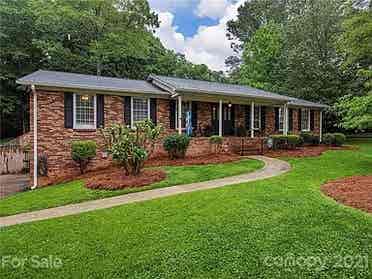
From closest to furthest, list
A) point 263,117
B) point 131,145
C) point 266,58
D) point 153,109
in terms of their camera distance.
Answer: point 131,145
point 153,109
point 263,117
point 266,58

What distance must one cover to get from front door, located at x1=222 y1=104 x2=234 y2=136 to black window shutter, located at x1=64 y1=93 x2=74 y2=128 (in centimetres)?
845

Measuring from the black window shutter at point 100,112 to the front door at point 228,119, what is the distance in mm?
7163

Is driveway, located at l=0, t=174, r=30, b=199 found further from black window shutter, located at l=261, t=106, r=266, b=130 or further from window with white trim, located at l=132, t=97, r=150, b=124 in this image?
black window shutter, located at l=261, t=106, r=266, b=130

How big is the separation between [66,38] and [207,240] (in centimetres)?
2493

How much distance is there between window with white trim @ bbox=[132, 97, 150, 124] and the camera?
14.0 m

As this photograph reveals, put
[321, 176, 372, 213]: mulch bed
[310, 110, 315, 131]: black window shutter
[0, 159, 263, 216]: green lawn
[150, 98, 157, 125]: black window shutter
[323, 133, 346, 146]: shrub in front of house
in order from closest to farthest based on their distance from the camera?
[321, 176, 372, 213]: mulch bed < [0, 159, 263, 216]: green lawn < [150, 98, 157, 125]: black window shutter < [323, 133, 346, 146]: shrub in front of house < [310, 110, 315, 131]: black window shutter

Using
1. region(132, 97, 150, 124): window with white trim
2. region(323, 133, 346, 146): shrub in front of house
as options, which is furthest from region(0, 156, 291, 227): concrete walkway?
region(323, 133, 346, 146): shrub in front of house

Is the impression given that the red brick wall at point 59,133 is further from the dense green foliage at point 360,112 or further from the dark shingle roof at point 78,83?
the dense green foliage at point 360,112

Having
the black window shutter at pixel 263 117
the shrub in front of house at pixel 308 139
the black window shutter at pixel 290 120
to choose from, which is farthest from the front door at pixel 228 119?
the black window shutter at pixel 290 120

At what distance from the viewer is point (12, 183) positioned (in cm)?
1294

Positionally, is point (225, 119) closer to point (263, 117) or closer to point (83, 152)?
point (263, 117)

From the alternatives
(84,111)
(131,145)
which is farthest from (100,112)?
(131,145)

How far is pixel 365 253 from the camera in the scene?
4238 mm

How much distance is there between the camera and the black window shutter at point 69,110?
12.2m
